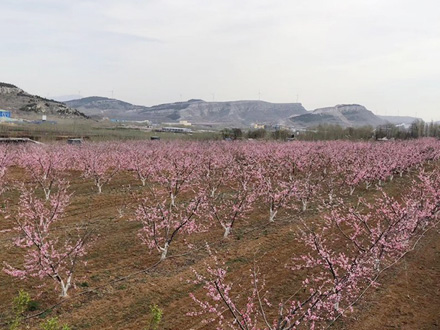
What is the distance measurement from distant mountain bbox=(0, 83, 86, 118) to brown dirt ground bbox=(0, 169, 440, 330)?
167 m

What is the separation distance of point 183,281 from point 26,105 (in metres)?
184

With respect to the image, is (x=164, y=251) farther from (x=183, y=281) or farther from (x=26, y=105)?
(x=26, y=105)

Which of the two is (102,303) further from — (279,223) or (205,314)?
(279,223)

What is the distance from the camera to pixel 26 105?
168250 millimetres

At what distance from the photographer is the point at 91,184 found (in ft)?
92.6

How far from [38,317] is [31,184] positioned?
66.4 ft

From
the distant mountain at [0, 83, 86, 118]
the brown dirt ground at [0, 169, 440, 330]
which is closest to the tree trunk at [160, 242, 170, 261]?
the brown dirt ground at [0, 169, 440, 330]

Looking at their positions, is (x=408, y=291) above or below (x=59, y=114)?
below

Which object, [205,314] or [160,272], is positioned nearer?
[205,314]

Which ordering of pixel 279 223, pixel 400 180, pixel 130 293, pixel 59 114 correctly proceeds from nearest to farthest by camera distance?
pixel 130 293 < pixel 279 223 < pixel 400 180 < pixel 59 114

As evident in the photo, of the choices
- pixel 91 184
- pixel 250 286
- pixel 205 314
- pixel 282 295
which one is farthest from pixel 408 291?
pixel 91 184

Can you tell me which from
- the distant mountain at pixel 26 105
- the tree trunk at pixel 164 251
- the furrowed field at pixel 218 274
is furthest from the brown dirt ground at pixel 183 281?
the distant mountain at pixel 26 105

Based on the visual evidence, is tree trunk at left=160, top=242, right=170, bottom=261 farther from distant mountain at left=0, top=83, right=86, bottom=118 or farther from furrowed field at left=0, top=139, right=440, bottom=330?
distant mountain at left=0, top=83, right=86, bottom=118

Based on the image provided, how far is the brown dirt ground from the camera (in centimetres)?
959
